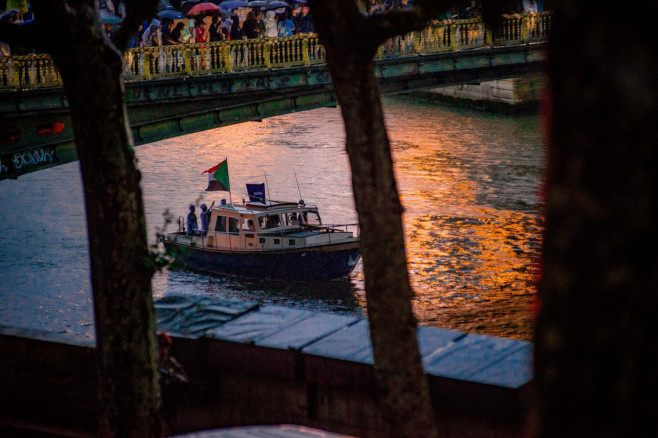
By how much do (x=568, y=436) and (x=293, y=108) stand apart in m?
21.9


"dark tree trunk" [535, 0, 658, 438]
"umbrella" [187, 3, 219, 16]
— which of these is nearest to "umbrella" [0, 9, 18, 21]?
"umbrella" [187, 3, 219, 16]

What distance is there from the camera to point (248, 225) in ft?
80.6

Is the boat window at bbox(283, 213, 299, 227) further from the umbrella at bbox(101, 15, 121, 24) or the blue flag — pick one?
the umbrella at bbox(101, 15, 121, 24)

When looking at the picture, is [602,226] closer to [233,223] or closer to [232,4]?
[233,223]

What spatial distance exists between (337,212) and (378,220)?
71.8 ft

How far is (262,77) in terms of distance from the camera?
74.7 feet

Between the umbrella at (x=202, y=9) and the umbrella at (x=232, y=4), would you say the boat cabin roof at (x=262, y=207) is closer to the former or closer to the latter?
the umbrella at (x=202, y=9)

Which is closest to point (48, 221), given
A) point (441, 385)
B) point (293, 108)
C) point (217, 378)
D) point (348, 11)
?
point (293, 108)

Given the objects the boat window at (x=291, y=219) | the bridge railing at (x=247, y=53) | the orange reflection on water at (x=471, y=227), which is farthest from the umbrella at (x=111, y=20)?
the orange reflection on water at (x=471, y=227)

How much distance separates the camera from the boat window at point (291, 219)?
24.5 meters

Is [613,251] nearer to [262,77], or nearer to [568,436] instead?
[568,436]

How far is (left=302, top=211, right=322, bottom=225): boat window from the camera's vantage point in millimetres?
24703

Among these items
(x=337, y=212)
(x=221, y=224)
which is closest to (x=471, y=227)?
(x=337, y=212)

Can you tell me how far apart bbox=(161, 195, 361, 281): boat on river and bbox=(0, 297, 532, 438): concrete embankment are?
41.3 feet
